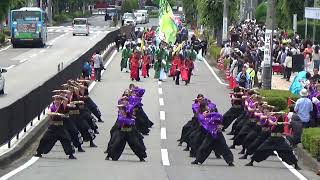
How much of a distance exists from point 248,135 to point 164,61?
21531mm

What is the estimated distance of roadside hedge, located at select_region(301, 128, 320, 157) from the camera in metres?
20.8

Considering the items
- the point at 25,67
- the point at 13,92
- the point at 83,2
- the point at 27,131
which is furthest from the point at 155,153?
the point at 83,2

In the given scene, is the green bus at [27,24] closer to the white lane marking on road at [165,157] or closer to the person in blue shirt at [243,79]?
the person in blue shirt at [243,79]

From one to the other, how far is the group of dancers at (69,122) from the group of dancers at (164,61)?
655 inches

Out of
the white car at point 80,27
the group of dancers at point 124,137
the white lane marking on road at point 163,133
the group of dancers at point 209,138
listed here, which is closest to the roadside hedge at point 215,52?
the white car at point 80,27

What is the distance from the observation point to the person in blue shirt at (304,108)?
2366 centimetres

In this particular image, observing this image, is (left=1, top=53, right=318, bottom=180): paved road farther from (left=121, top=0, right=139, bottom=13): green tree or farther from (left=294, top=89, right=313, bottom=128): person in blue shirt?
(left=121, top=0, right=139, bottom=13): green tree

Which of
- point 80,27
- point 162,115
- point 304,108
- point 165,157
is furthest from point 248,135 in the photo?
point 80,27

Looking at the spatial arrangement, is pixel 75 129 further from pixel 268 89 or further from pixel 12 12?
pixel 12 12

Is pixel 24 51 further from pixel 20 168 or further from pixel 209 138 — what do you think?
pixel 20 168

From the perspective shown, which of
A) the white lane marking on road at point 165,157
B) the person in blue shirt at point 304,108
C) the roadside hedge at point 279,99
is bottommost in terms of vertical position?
the white lane marking on road at point 165,157

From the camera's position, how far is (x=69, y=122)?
70.5ft

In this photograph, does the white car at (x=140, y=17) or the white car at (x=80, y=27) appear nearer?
the white car at (x=80, y=27)

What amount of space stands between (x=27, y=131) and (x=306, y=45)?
24.4 m
